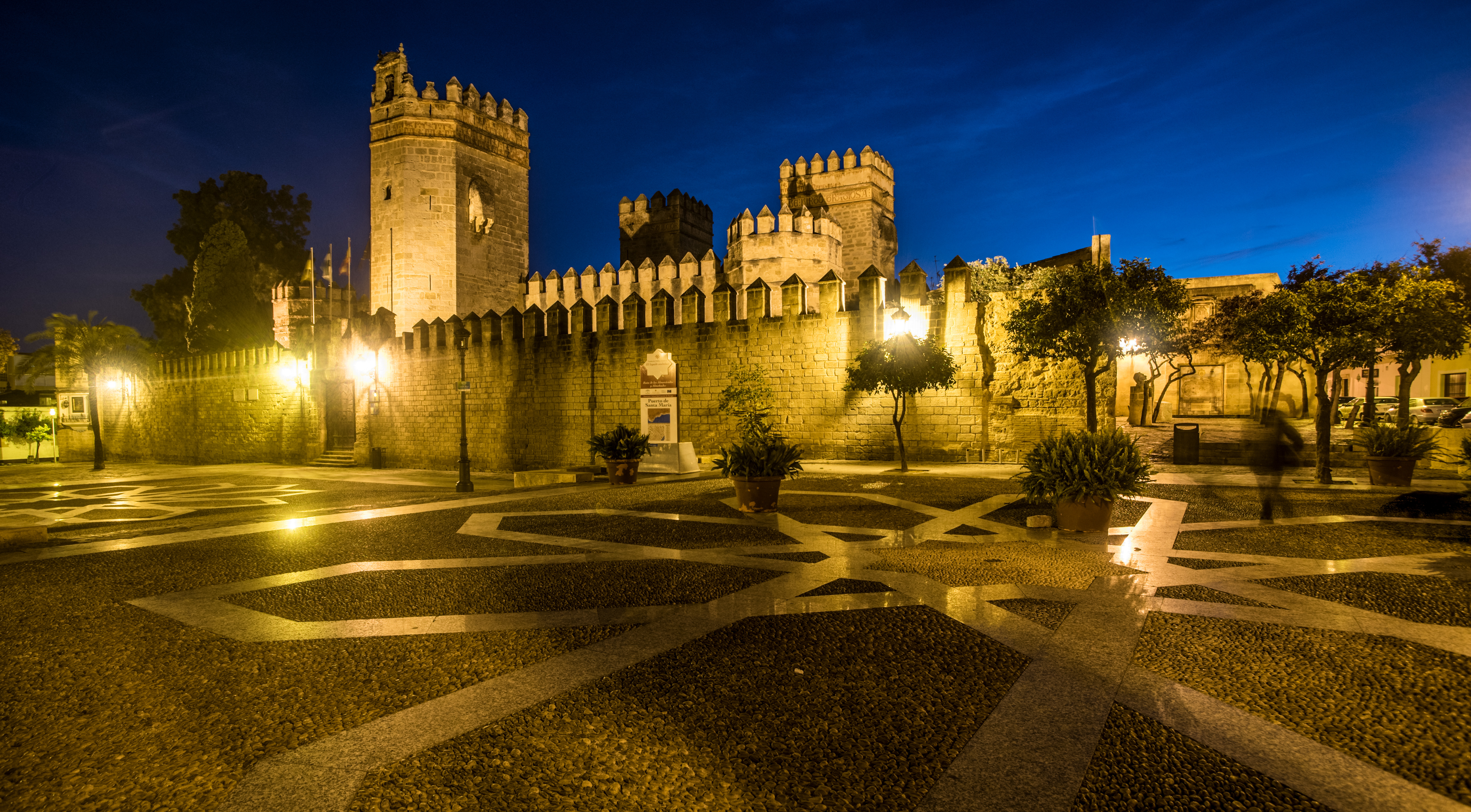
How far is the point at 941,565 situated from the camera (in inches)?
219

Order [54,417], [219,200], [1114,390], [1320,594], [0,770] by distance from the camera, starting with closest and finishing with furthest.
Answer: [0,770]
[1320,594]
[1114,390]
[54,417]
[219,200]

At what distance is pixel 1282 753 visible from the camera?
2.46 meters

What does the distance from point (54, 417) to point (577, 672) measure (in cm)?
4562

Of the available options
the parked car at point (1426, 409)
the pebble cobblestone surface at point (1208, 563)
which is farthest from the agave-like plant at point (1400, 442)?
the parked car at point (1426, 409)

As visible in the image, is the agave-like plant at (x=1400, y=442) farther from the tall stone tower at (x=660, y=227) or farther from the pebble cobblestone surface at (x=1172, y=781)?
the tall stone tower at (x=660, y=227)

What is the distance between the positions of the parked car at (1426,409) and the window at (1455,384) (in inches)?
21.2

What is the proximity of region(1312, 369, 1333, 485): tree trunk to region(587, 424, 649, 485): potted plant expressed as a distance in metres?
10.6

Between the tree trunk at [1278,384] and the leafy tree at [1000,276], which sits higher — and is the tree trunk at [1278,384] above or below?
below

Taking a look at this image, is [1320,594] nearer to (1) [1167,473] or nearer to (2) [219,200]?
(1) [1167,473]

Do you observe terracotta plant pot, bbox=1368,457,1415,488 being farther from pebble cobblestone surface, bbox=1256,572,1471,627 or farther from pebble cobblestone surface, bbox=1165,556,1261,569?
pebble cobblestone surface, bbox=1165,556,1261,569

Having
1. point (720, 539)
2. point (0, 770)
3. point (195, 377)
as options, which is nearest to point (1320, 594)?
point (720, 539)

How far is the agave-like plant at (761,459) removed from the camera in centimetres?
871

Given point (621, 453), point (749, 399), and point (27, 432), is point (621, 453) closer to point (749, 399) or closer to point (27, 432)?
point (749, 399)

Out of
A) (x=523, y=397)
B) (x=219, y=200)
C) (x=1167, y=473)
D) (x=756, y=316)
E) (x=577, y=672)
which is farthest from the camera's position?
(x=219, y=200)
